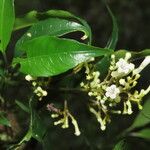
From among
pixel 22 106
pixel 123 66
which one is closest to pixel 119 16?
pixel 22 106

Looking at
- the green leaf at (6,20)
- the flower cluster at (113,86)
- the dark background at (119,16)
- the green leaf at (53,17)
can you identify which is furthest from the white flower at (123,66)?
the dark background at (119,16)

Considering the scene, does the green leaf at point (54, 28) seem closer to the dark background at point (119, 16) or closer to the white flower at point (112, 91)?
the white flower at point (112, 91)

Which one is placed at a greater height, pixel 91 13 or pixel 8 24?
pixel 8 24

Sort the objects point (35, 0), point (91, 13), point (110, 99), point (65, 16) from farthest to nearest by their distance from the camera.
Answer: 1. point (91, 13)
2. point (35, 0)
3. point (65, 16)
4. point (110, 99)

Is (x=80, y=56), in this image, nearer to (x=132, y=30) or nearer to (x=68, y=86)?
(x=68, y=86)

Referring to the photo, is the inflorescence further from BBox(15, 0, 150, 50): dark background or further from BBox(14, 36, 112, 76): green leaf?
BBox(15, 0, 150, 50): dark background

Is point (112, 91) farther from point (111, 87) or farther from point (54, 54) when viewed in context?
point (54, 54)

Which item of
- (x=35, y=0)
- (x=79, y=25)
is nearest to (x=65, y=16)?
(x=79, y=25)

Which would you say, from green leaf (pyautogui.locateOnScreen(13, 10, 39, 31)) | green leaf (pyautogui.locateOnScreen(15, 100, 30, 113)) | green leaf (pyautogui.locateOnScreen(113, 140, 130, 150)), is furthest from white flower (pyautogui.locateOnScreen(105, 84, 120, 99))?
green leaf (pyautogui.locateOnScreen(13, 10, 39, 31))
